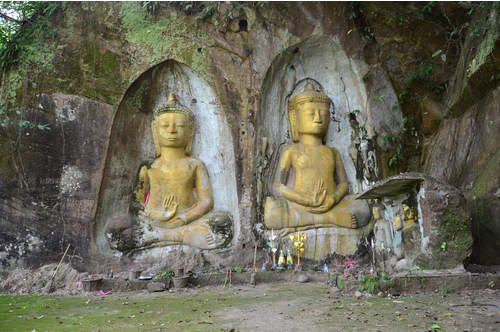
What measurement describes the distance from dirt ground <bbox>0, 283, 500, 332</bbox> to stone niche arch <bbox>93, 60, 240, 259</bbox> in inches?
81.7

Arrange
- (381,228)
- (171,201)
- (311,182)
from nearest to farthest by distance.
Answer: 1. (381,228)
2. (171,201)
3. (311,182)

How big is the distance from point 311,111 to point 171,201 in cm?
326

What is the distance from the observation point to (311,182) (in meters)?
7.47

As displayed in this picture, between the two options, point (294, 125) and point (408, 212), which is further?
point (294, 125)

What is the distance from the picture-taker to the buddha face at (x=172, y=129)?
7.33 m

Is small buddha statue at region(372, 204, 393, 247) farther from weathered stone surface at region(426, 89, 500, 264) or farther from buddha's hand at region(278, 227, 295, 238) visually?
buddha's hand at region(278, 227, 295, 238)

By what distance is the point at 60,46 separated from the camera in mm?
6898

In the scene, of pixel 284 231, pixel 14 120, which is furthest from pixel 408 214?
pixel 14 120

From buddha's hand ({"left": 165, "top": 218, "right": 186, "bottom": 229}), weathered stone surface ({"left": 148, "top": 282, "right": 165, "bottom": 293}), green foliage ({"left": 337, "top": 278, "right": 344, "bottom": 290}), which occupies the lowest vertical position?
weathered stone surface ({"left": 148, "top": 282, "right": 165, "bottom": 293})

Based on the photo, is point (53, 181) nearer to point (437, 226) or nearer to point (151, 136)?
point (151, 136)

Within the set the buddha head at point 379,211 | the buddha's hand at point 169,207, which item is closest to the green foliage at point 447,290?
the buddha head at point 379,211

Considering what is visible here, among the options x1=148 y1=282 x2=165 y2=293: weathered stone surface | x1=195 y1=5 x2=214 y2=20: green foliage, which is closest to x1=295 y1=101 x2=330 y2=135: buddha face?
x1=195 y1=5 x2=214 y2=20: green foliage

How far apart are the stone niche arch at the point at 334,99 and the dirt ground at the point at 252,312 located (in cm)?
317

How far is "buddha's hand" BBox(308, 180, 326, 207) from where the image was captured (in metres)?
Answer: 7.16
